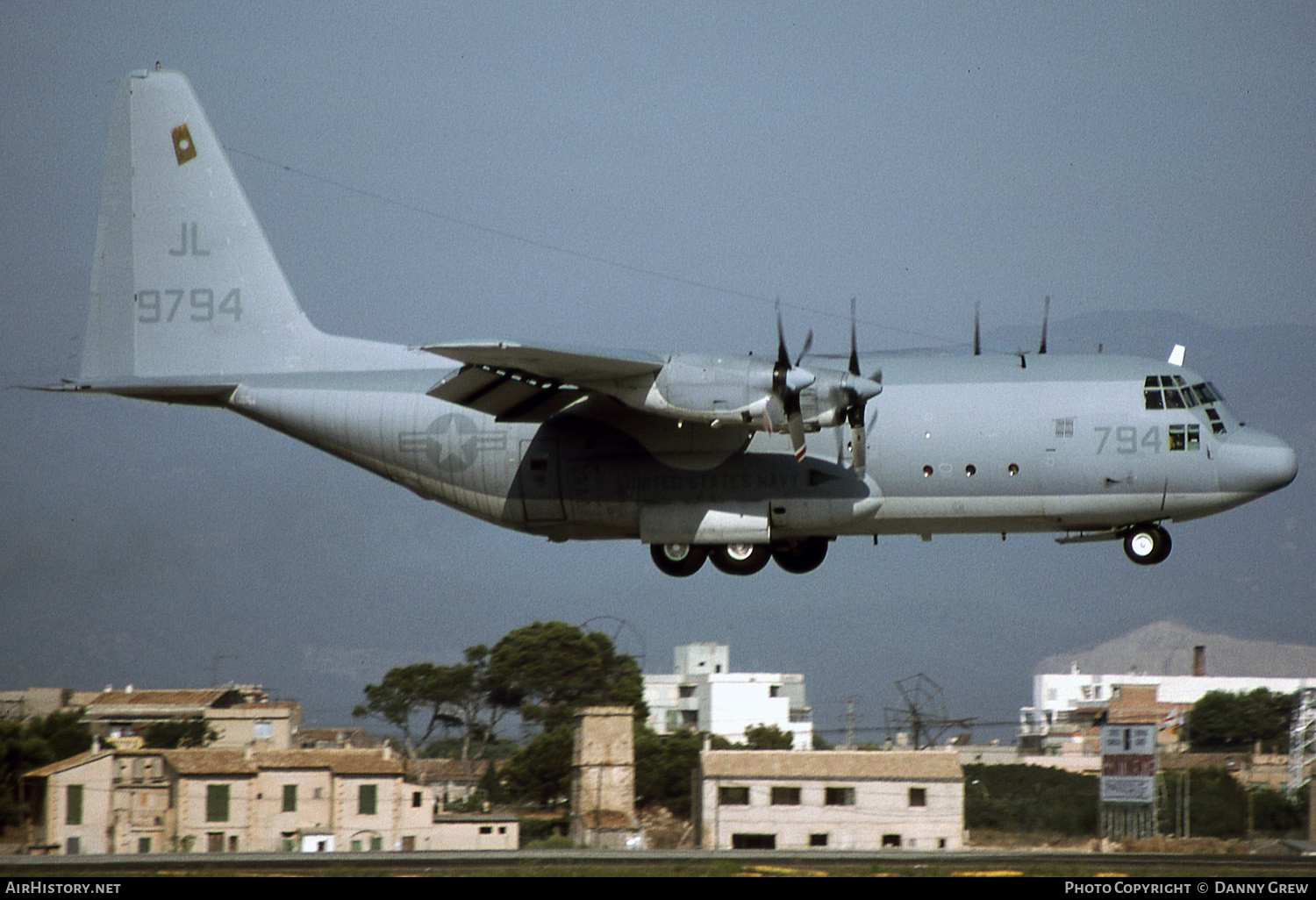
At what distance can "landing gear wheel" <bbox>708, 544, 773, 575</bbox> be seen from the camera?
2533cm

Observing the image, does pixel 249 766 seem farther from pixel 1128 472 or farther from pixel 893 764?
pixel 1128 472

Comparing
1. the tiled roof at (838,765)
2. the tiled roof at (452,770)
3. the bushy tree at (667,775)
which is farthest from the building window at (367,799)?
the tiled roof at (452,770)

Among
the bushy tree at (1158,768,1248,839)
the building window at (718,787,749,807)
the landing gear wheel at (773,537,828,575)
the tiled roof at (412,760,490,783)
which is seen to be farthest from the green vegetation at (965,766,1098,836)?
the tiled roof at (412,760,490,783)

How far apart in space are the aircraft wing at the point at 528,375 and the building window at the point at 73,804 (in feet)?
39.0

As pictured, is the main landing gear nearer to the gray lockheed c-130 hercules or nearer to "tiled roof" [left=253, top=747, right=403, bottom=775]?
the gray lockheed c-130 hercules

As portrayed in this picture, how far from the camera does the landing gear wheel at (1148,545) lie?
24.7 metres

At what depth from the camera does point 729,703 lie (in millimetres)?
65938

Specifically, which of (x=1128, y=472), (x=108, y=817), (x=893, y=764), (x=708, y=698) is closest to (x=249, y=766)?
(x=108, y=817)

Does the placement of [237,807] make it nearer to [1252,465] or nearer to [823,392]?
[823,392]

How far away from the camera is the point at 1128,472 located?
77.2ft

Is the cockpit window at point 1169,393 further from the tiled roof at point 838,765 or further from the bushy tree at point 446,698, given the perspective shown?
the bushy tree at point 446,698

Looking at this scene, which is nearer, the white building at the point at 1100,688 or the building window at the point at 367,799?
the building window at the point at 367,799

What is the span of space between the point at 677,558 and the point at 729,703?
41.7 metres
